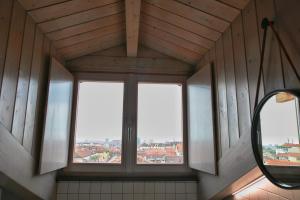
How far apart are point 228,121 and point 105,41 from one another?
4.71ft

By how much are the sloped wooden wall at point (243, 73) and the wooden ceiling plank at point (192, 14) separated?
0.26 ft

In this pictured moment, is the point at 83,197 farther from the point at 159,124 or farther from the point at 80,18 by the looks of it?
the point at 80,18

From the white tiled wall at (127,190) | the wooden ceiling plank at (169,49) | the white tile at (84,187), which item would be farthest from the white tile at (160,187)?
the wooden ceiling plank at (169,49)

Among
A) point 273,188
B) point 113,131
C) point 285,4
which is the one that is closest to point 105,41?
point 113,131

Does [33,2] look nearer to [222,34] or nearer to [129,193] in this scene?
[222,34]

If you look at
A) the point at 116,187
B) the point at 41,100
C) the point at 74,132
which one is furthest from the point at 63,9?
the point at 116,187

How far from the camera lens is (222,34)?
6.16ft

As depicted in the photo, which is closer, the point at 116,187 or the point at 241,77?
the point at 241,77

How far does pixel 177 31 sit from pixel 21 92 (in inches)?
51.8

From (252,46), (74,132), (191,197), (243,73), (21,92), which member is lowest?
(191,197)

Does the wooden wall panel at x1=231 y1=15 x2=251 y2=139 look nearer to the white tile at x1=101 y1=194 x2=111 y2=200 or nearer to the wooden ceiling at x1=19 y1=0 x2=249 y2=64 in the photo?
the wooden ceiling at x1=19 y1=0 x2=249 y2=64

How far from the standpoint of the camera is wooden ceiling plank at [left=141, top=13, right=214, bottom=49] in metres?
2.06

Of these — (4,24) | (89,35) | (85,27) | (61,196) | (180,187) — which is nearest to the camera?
(4,24)

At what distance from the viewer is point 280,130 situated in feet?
3.96
